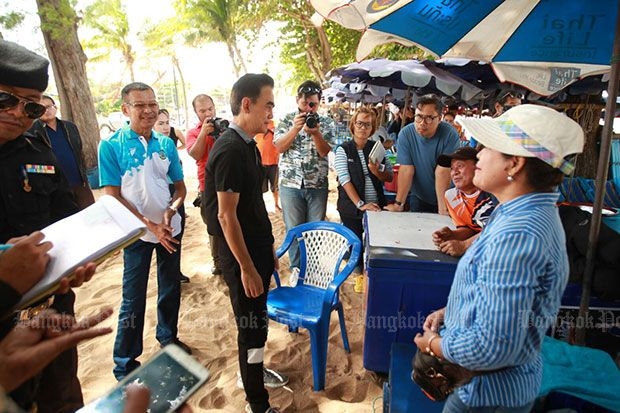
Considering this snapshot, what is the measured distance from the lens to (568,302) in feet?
7.63

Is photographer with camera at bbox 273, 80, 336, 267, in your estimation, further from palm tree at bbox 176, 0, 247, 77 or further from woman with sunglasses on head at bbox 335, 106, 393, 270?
palm tree at bbox 176, 0, 247, 77

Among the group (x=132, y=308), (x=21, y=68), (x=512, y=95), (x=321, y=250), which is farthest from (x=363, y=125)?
(x=512, y=95)

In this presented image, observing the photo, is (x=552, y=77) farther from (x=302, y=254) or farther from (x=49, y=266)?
(x=49, y=266)

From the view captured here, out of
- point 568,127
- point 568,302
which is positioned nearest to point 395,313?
point 568,302

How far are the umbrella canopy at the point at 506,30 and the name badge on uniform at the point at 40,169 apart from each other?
5.84ft

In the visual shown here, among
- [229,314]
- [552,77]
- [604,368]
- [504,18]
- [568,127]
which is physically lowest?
[229,314]

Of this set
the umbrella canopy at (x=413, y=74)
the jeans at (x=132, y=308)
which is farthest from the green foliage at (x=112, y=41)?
the jeans at (x=132, y=308)

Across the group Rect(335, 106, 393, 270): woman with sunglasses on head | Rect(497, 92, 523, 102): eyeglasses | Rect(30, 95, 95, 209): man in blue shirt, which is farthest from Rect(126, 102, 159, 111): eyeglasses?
Rect(497, 92, 523, 102): eyeglasses

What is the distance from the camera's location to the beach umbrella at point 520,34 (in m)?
2.11

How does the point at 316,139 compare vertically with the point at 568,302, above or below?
above

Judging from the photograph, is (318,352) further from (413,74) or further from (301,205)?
(413,74)

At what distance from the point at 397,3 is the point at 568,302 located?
2224 millimetres

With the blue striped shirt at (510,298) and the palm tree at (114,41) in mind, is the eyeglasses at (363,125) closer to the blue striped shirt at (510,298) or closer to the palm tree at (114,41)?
the blue striped shirt at (510,298)

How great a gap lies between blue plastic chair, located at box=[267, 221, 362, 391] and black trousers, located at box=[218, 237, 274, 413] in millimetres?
358
